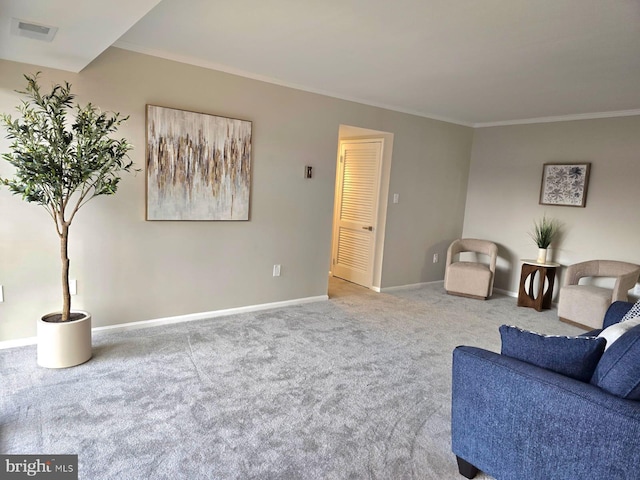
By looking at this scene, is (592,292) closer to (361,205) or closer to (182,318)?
(361,205)

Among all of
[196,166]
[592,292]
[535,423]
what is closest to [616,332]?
[535,423]

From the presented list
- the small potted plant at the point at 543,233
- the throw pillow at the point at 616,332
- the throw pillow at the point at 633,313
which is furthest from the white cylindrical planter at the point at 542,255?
the throw pillow at the point at 616,332

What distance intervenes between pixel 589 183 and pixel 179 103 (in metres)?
4.61

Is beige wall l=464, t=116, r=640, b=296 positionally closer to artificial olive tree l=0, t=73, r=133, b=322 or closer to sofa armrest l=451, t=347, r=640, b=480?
sofa armrest l=451, t=347, r=640, b=480

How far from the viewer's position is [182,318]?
12.2 feet

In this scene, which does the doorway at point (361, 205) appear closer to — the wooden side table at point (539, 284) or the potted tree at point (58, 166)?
the wooden side table at point (539, 284)

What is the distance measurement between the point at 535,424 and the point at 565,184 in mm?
4189

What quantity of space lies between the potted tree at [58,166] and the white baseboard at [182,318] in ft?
1.57

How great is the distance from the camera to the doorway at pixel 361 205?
16.9ft

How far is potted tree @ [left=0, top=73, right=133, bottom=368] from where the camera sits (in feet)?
8.13

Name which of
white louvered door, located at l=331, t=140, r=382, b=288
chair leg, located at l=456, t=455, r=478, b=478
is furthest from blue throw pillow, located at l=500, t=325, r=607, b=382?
white louvered door, located at l=331, t=140, r=382, b=288

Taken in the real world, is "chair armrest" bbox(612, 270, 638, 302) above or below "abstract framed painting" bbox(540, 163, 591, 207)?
below

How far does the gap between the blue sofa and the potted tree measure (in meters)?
2.48

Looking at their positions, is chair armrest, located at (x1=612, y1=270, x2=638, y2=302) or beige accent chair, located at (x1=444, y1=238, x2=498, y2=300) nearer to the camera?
chair armrest, located at (x1=612, y1=270, x2=638, y2=302)
